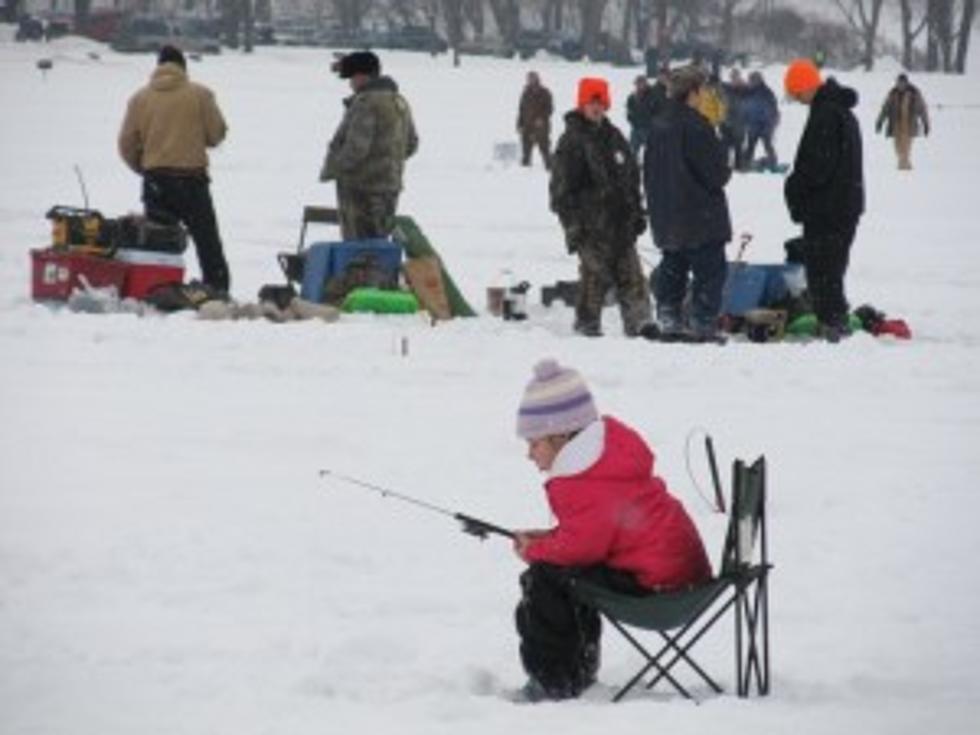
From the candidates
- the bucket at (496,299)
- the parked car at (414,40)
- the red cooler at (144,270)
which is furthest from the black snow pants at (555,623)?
the parked car at (414,40)

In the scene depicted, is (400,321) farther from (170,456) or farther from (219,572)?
(219,572)

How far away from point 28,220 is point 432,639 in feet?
43.9

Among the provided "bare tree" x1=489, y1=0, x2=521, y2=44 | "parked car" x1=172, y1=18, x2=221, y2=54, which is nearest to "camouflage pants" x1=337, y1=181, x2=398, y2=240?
"parked car" x1=172, y1=18, x2=221, y2=54

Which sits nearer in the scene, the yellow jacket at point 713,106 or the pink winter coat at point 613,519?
the pink winter coat at point 613,519

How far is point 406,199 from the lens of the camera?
24.4m

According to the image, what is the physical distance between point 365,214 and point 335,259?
72 cm

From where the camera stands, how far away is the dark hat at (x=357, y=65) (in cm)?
1406

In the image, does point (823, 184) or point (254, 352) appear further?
point (823, 184)

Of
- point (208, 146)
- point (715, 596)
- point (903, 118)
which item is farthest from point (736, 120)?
point (715, 596)

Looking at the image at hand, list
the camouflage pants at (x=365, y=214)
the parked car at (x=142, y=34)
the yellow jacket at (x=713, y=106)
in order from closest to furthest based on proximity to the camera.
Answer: the camouflage pants at (x=365, y=214), the yellow jacket at (x=713, y=106), the parked car at (x=142, y=34)

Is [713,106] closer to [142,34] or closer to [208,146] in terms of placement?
[208,146]

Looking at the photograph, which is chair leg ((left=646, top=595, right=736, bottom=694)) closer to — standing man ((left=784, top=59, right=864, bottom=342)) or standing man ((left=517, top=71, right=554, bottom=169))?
standing man ((left=784, top=59, right=864, bottom=342))

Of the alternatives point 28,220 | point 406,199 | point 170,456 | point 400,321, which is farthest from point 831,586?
point 406,199

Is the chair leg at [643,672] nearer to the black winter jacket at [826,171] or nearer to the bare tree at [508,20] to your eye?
the black winter jacket at [826,171]
